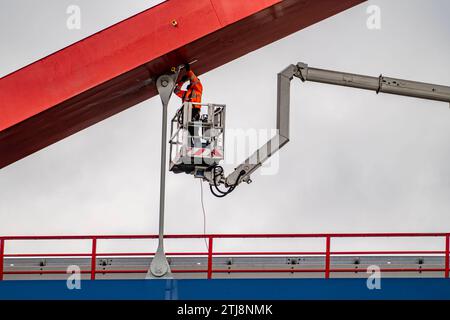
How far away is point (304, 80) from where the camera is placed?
17.8 metres

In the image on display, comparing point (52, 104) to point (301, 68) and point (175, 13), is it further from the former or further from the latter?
point (301, 68)

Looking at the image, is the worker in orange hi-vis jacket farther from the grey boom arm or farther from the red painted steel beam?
the grey boom arm

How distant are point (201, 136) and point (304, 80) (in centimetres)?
320

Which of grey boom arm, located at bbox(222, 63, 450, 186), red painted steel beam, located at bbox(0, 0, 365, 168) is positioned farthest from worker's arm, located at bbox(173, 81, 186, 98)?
grey boom arm, located at bbox(222, 63, 450, 186)

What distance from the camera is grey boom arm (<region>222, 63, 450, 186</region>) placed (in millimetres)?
16766

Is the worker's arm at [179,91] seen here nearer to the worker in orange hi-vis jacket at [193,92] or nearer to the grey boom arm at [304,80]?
the worker in orange hi-vis jacket at [193,92]

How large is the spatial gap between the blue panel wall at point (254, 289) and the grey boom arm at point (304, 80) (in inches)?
107

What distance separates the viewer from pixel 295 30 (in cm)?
1684
